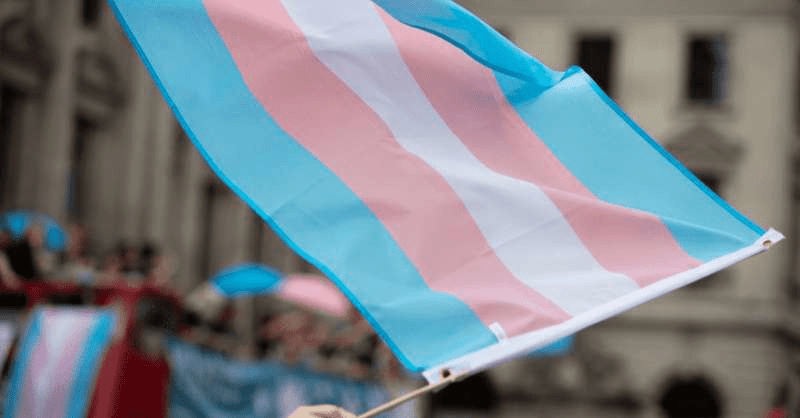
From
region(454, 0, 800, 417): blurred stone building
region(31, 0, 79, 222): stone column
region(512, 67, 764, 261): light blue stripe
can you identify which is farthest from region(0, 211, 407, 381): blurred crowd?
region(454, 0, 800, 417): blurred stone building

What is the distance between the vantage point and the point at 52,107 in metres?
20.2

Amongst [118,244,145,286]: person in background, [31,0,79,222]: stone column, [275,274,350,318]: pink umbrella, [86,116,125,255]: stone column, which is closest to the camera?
[118,244,145,286]: person in background

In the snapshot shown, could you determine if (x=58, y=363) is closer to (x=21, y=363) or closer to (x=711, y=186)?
(x=21, y=363)

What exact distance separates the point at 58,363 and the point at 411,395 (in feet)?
18.0

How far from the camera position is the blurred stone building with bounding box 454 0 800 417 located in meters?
36.2

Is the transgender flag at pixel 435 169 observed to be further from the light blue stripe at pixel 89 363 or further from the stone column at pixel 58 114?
the stone column at pixel 58 114

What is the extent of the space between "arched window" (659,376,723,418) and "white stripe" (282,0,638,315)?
1274 inches

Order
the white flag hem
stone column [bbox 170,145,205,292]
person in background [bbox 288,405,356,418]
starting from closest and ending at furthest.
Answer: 1. person in background [bbox 288,405,356,418]
2. the white flag hem
3. stone column [bbox 170,145,205,292]

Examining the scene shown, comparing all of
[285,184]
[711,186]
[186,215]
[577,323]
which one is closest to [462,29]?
[285,184]

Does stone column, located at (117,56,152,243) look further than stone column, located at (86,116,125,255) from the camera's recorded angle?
Yes

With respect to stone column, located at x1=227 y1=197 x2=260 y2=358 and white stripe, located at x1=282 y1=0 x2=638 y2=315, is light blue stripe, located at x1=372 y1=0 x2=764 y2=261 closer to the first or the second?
white stripe, located at x1=282 y1=0 x2=638 y2=315

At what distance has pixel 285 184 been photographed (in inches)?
166

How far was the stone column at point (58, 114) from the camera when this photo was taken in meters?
19.9

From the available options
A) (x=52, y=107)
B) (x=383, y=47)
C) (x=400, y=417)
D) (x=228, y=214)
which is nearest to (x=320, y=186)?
(x=383, y=47)
